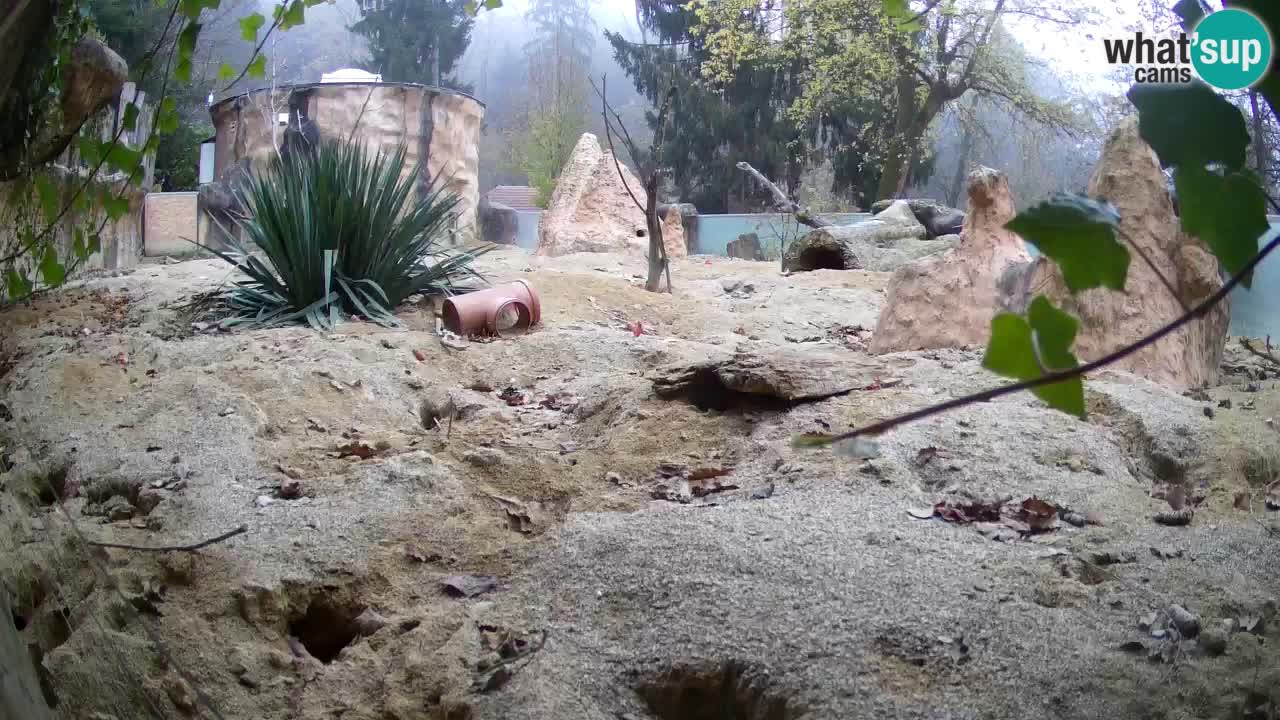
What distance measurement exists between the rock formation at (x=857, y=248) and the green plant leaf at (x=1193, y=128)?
26.5ft

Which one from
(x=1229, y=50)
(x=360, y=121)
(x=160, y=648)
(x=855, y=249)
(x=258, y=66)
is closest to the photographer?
(x=1229, y=50)

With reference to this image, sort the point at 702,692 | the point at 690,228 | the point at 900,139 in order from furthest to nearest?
the point at 900,139, the point at 690,228, the point at 702,692

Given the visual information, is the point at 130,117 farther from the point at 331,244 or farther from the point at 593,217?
the point at 593,217

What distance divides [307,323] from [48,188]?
133 inches

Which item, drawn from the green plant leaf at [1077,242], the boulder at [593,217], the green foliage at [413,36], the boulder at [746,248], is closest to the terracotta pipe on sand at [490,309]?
the green plant leaf at [1077,242]

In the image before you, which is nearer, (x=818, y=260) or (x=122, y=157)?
(x=122, y=157)

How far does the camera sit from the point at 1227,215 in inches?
26.9

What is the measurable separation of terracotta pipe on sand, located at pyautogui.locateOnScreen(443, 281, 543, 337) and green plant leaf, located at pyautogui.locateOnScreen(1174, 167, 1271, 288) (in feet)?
15.1

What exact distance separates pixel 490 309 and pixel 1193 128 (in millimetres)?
4653

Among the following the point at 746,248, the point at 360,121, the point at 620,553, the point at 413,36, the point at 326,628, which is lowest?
the point at 326,628

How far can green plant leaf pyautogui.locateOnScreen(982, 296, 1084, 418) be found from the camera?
2.08ft

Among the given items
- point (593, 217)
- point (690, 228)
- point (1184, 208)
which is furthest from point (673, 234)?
point (1184, 208)

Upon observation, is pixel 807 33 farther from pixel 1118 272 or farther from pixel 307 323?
pixel 1118 272

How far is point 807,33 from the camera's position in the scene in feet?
51.9
